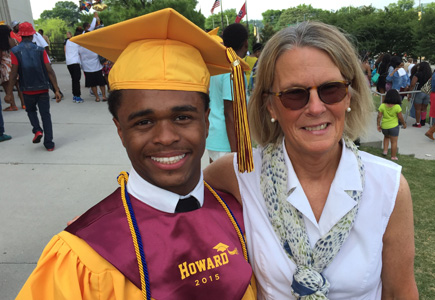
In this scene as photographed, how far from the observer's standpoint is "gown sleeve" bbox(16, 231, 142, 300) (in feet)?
3.87

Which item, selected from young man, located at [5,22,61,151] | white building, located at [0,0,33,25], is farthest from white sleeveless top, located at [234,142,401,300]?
white building, located at [0,0,33,25]

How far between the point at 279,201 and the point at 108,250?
735 millimetres

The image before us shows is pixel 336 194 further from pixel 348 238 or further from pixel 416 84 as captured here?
pixel 416 84

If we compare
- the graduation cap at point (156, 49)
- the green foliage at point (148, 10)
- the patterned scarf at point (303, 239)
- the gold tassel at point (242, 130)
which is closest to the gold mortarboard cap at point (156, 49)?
the graduation cap at point (156, 49)

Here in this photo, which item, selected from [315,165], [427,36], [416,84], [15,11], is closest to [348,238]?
[315,165]

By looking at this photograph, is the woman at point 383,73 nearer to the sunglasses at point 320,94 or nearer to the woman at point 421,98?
Answer: the woman at point 421,98

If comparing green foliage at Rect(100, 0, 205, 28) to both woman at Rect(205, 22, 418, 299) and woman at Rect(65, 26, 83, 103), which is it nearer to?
woman at Rect(65, 26, 83, 103)

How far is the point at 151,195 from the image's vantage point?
4.56ft

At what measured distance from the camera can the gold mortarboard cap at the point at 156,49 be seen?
1.32m

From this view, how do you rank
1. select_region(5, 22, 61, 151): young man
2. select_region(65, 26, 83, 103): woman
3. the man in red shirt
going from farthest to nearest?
select_region(65, 26, 83, 103): woman, the man in red shirt, select_region(5, 22, 61, 151): young man

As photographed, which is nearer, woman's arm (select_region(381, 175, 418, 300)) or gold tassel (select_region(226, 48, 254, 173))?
woman's arm (select_region(381, 175, 418, 300))

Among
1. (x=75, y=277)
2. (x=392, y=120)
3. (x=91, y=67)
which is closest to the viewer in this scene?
(x=75, y=277)

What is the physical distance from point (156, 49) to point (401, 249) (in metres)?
1.28

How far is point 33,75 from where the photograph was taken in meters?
5.29
